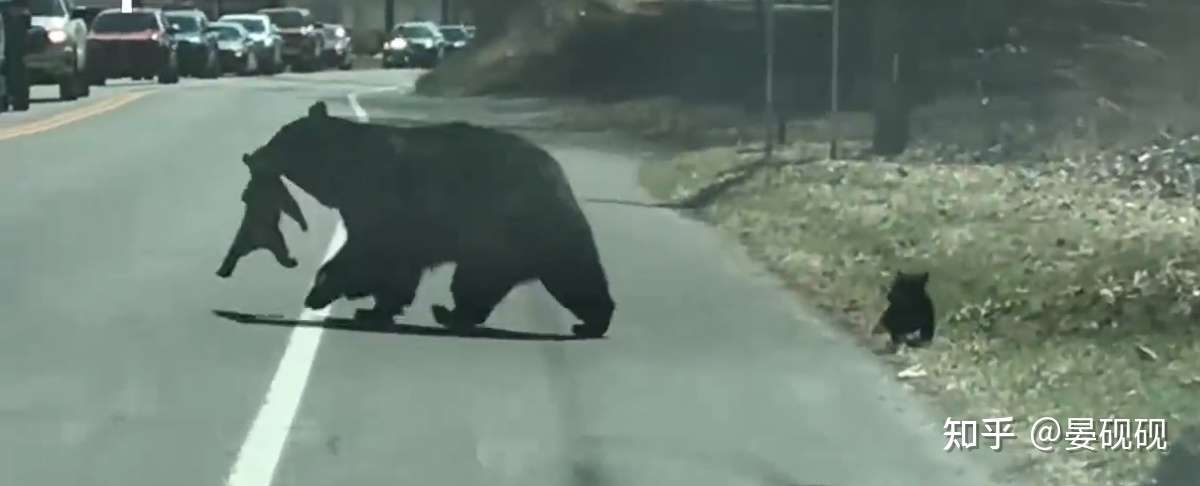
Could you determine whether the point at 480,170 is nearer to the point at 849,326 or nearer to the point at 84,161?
the point at 849,326

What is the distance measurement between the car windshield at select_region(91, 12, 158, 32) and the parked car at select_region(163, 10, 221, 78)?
2.17 m

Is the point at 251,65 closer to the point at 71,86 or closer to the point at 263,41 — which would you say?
the point at 263,41

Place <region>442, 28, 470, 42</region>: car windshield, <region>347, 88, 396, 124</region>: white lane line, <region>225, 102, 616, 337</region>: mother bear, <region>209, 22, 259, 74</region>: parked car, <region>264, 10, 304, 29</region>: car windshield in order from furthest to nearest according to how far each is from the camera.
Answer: <region>442, 28, 470, 42</region>: car windshield < <region>264, 10, 304, 29</region>: car windshield < <region>209, 22, 259, 74</region>: parked car < <region>347, 88, 396, 124</region>: white lane line < <region>225, 102, 616, 337</region>: mother bear

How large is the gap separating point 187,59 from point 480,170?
38.9 meters

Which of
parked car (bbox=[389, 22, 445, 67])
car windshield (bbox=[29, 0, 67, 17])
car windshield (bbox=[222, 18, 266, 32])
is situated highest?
car windshield (bbox=[29, 0, 67, 17])

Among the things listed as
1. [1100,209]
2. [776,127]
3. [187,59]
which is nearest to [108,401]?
[1100,209]

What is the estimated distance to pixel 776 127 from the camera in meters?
28.1

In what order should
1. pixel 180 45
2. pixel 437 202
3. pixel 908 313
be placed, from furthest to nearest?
pixel 180 45 → pixel 908 313 → pixel 437 202

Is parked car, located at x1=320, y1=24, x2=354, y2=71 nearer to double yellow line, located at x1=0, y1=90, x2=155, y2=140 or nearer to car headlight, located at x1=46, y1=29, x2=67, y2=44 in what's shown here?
double yellow line, located at x1=0, y1=90, x2=155, y2=140

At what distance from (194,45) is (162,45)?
3.95m

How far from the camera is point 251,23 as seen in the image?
5438 cm

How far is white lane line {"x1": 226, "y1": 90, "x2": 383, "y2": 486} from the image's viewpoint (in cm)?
855

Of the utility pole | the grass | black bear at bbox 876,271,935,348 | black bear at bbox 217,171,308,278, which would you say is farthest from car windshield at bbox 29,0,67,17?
the utility pole

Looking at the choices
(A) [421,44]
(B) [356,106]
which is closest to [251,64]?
(A) [421,44]
